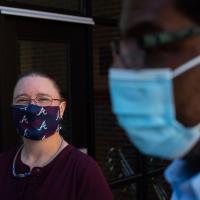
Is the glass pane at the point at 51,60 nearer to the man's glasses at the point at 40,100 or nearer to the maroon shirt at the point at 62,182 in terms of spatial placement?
the man's glasses at the point at 40,100

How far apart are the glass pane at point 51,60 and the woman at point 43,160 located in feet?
4.68

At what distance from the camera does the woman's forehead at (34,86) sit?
2.89m

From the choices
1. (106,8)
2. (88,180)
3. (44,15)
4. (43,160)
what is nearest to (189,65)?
(88,180)

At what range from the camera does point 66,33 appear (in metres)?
4.66

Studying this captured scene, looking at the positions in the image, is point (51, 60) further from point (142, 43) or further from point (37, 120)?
point (142, 43)

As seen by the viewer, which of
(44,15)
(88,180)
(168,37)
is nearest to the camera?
(168,37)

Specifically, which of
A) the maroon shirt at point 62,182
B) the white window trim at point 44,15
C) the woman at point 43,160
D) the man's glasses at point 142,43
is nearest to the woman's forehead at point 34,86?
the woman at point 43,160

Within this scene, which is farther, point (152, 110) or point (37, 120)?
point (37, 120)

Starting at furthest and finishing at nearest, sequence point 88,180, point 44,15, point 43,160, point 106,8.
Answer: point 106,8
point 44,15
point 43,160
point 88,180

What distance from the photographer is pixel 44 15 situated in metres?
4.34

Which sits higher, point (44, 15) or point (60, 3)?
point (60, 3)

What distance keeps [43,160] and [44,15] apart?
6.02ft

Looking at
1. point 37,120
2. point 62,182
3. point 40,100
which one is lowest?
point 62,182

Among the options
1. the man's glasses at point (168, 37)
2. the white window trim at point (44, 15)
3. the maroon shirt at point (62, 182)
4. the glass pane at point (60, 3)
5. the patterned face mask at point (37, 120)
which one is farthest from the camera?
the glass pane at point (60, 3)
